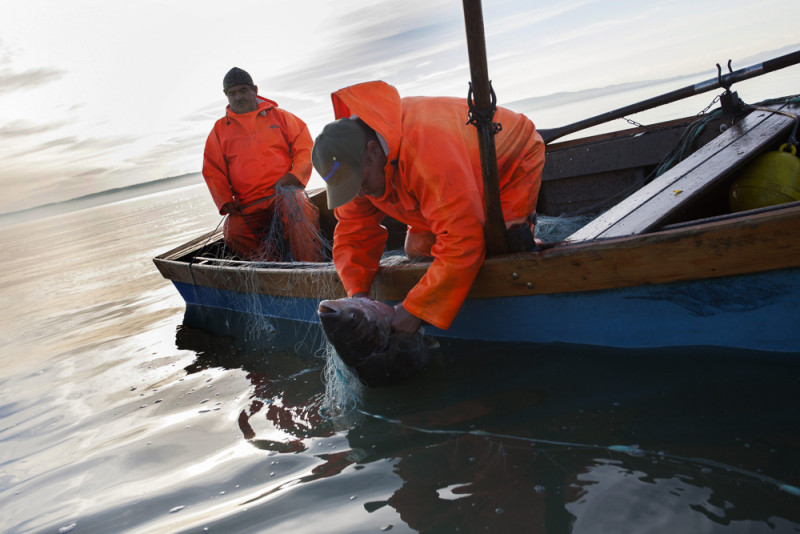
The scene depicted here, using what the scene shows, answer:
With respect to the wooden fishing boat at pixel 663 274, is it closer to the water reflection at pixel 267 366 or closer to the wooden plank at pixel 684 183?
the wooden plank at pixel 684 183

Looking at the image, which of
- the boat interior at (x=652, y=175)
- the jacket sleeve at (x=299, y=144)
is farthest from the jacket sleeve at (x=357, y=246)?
the jacket sleeve at (x=299, y=144)

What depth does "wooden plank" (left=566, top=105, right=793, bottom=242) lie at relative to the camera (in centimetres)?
281

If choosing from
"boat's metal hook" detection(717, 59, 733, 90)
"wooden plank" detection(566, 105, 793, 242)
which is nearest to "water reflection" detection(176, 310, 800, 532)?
"wooden plank" detection(566, 105, 793, 242)

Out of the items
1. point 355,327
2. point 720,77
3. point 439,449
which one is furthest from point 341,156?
point 720,77

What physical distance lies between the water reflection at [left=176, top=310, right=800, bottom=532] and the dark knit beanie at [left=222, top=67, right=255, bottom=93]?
140 inches

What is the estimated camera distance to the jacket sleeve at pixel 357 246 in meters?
3.49

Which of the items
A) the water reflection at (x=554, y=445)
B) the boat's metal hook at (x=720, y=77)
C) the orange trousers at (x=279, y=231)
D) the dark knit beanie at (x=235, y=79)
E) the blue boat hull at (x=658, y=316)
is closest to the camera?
the water reflection at (x=554, y=445)

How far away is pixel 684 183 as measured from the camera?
3105 mm

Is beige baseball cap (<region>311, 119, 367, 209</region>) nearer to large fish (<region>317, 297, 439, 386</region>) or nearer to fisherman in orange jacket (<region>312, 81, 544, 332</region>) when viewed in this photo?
fisherman in orange jacket (<region>312, 81, 544, 332</region>)

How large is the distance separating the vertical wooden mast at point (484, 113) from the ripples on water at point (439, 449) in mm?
846

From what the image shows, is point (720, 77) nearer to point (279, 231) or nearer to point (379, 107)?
point (379, 107)

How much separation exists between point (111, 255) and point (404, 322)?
14.2 meters

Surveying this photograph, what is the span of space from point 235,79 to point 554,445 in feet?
15.7

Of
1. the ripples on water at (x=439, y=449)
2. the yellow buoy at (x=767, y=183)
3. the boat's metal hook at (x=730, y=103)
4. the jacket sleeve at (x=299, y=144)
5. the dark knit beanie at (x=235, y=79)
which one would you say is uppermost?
the dark knit beanie at (x=235, y=79)
